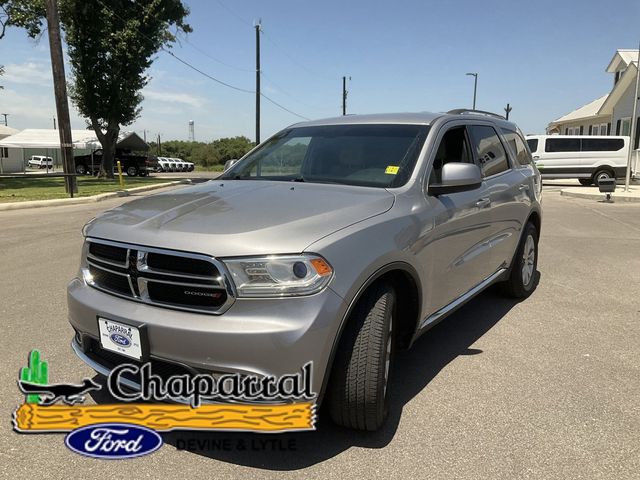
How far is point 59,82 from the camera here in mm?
17031

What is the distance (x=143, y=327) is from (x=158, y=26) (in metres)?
28.0

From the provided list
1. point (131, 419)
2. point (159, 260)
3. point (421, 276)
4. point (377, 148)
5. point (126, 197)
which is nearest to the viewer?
point (159, 260)

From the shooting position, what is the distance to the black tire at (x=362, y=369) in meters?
2.48

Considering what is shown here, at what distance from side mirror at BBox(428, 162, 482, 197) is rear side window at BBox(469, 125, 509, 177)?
3.02 ft

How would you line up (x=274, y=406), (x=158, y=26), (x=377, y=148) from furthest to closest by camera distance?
(x=158, y=26)
(x=377, y=148)
(x=274, y=406)

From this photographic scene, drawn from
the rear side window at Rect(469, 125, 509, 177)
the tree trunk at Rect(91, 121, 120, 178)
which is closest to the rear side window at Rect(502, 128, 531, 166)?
the rear side window at Rect(469, 125, 509, 177)

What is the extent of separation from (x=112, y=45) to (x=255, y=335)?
90.3ft

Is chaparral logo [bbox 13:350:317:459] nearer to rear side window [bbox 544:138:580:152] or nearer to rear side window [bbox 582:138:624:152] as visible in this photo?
rear side window [bbox 544:138:580:152]

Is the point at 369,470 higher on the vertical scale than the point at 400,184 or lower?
lower

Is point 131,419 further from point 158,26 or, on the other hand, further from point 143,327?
point 158,26

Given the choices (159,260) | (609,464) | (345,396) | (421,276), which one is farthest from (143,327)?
(609,464)

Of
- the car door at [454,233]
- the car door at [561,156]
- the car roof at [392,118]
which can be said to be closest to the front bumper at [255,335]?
the car door at [454,233]

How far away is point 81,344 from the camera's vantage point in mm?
2834

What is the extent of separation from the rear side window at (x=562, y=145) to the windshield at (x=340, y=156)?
2061 centimetres
